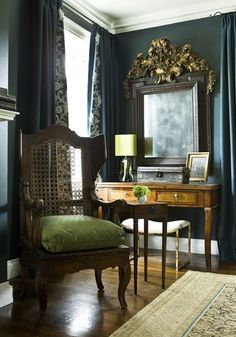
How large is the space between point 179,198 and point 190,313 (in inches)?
53.4

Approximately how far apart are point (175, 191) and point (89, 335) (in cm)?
177

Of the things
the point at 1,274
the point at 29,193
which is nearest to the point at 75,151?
the point at 29,193

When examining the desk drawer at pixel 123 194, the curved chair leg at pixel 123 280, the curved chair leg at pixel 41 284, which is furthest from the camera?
the desk drawer at pixel 123 194

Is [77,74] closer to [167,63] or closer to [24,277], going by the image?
[167,63]

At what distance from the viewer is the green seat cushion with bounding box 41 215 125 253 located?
7.22ft

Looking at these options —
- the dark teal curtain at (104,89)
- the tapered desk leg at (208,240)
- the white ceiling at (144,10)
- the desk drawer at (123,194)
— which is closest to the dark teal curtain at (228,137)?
the white ceiling at (144,10)

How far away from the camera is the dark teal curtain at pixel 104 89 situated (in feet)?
13.1

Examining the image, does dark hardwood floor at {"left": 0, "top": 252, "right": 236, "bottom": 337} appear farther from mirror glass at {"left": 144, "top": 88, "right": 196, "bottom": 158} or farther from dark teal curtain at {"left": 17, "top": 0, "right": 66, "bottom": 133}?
mirror glass at {"left": 144, "top": 88, "right": 196, "bottom": 158}

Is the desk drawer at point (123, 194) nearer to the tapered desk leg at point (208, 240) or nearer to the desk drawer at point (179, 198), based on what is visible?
the desk drawer at point (179, 198)

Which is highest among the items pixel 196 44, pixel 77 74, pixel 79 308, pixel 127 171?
pixel 196 44

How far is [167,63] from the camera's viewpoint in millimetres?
4105

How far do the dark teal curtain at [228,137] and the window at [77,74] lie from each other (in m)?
1.41

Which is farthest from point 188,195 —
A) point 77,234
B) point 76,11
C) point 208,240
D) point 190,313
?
point 76,11

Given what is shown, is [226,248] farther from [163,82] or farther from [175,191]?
[163,82]
